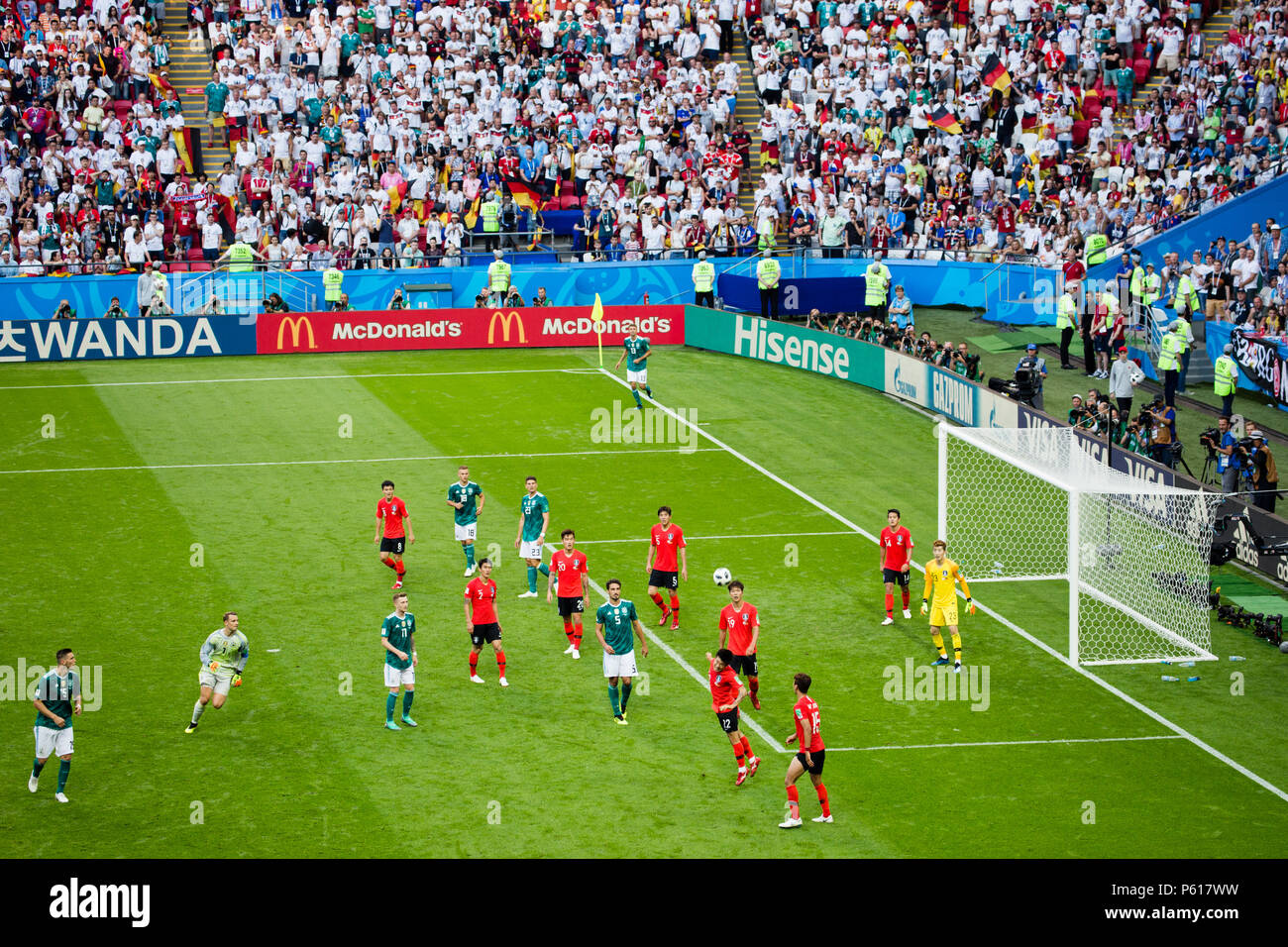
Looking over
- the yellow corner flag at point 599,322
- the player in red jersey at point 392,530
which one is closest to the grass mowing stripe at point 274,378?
the yellow corner flag at point 599,322

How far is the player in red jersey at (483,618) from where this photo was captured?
65.0ft

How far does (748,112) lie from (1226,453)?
26960 millimetres

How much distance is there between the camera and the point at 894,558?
884 inches

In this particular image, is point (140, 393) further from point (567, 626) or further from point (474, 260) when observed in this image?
point (567, 626)

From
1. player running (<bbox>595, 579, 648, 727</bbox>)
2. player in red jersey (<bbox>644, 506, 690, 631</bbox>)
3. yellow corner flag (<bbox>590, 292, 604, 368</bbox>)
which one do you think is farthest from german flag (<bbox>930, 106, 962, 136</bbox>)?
player running (<bbox>595, 579, 648, 727</bbox>)

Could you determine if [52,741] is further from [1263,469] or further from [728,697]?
[1263,469]

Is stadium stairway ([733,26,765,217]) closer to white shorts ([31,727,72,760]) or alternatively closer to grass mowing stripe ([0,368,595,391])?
grass mowing stripe ([0,368,595,391])

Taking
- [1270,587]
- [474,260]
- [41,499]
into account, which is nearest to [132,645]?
[41,499]

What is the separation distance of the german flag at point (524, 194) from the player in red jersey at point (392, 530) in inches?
942

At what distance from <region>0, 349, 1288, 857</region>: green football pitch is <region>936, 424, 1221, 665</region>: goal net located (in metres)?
0.60

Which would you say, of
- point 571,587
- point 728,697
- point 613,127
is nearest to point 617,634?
point 728,697

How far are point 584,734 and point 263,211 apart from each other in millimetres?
29478

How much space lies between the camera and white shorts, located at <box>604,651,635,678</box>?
18.7m

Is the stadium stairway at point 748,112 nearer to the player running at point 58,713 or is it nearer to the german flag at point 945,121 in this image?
the german flag at point 945,121
